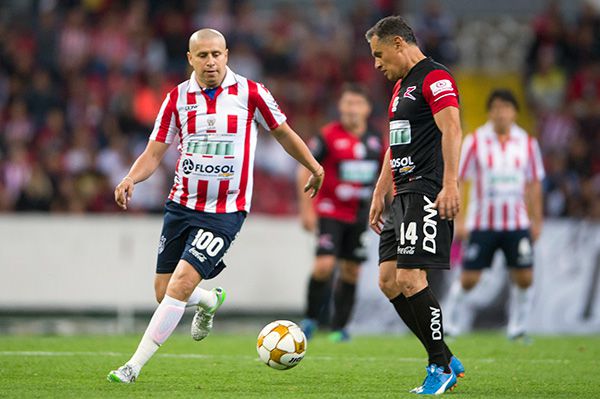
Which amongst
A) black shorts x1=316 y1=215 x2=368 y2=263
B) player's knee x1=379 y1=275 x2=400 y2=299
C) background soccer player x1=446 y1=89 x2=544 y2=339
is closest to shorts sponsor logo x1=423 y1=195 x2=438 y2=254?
player's knee x1=379 y1=275 x2=400 y2=299

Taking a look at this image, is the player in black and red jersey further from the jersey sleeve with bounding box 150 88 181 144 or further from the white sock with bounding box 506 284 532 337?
the jersey sleeve with bounding box 150 88 181 144

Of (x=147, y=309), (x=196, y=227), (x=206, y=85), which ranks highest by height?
(x=206, y=85)

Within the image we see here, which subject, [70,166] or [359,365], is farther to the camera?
[70,166]

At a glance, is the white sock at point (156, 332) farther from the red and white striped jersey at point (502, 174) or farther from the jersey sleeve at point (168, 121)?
the red and white striped jersey at point (502, 174)

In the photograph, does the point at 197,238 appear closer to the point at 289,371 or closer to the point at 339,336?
the point at 289,371

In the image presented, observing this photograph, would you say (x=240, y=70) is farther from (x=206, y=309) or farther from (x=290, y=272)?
(x=206, y=309)

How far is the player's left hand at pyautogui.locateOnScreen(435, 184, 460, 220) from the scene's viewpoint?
690 centimetres

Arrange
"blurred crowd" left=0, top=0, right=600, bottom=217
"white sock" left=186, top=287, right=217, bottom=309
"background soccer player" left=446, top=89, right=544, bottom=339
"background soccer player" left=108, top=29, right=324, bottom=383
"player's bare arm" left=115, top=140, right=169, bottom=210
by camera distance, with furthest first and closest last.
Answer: "blurred crowd" left=0, top=0, right=600, bottom=217
"background soccer player" left=446, top=89, right=544, bottom=339
"white sock" left=186, top=287, right=217, bottom=309
"background soccer player" left=108, top=29, right=324, bottom=383
"player's bare arm" left=115, top=140, right=169, bottom=210

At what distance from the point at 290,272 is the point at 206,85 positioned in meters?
7.54

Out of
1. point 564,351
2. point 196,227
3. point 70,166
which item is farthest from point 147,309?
point 196,227

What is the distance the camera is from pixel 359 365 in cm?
913

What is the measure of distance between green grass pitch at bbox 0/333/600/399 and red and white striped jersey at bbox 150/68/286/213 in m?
1.27

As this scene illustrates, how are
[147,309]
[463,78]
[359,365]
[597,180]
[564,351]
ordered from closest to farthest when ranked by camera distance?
[359,365]
[564,351]
[147,309]
[597,180]
[463,78]

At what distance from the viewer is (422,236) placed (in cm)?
723
